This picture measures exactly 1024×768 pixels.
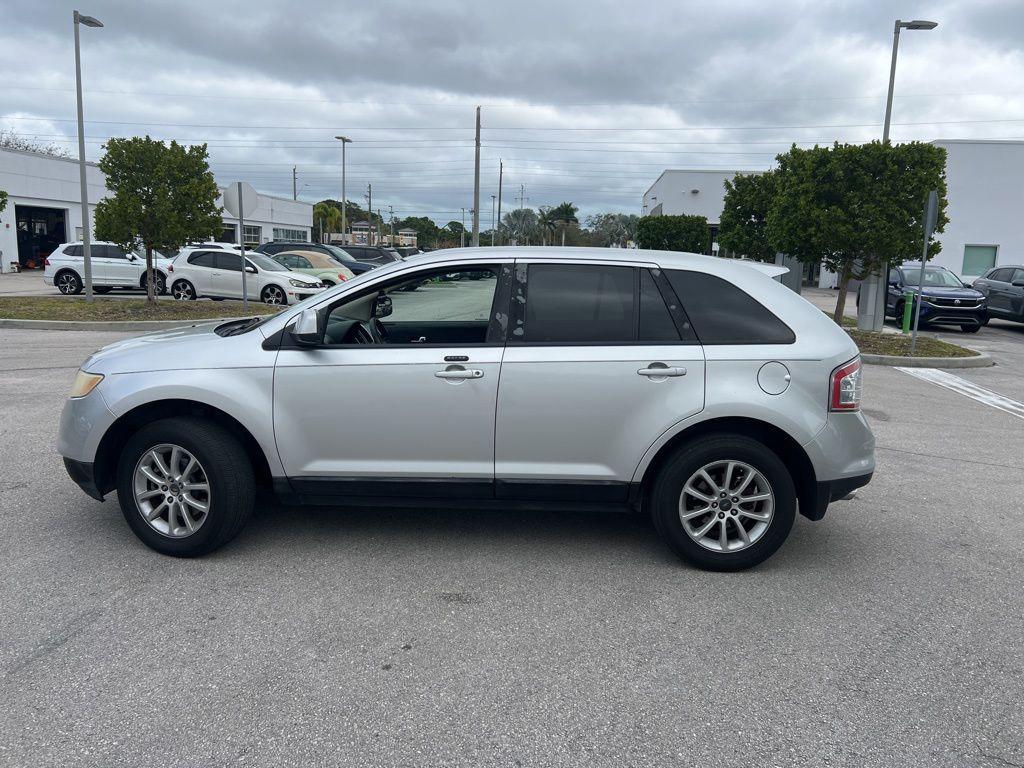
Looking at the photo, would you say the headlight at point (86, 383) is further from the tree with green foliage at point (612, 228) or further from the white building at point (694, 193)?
the tree with green foliage at point (612, 228)

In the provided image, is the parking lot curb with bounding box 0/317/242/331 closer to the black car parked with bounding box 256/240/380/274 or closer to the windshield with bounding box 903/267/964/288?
the black car parked with bounding box 256/240/380/274

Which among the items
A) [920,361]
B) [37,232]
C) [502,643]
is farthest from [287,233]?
[502,643]

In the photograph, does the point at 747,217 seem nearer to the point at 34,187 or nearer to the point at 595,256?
the point at 595,256

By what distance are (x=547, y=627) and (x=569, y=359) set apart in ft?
4.52

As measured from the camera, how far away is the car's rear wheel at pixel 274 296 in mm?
21156

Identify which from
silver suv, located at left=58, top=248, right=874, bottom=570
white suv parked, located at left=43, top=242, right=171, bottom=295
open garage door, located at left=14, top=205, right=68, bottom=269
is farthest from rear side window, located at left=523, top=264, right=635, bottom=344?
open garage door, located at left=14, top=205, right=68, bottom=269

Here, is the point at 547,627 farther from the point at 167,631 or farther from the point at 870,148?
the point at 870,148

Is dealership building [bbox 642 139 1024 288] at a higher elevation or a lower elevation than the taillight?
higher

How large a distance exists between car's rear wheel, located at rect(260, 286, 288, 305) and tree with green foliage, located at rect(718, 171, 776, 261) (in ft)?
56.7

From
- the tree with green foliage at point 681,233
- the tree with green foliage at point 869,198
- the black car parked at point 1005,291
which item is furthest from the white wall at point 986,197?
the tree with green foliage at point 869,198

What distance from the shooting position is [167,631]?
365 cm

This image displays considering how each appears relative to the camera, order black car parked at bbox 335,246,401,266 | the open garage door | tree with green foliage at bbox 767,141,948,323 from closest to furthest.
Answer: tree with green foliage at bbox 767,141,948,323
black car parked at bbox 335,246,401,266
the open garage door

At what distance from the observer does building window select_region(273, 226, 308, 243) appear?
2557 inches

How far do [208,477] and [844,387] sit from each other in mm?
3423
